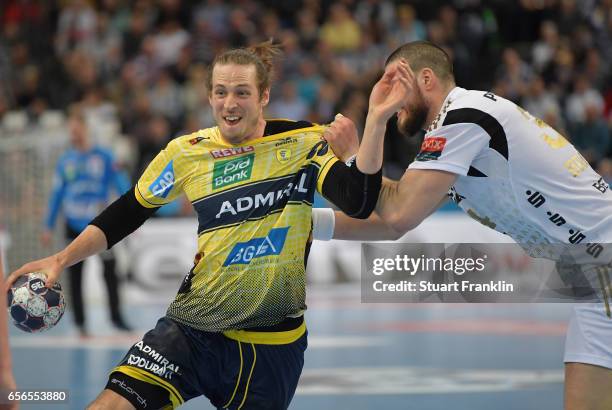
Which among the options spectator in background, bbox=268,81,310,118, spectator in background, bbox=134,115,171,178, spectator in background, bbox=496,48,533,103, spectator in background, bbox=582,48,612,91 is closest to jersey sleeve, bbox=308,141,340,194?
spectator in background, bbox=134,115,171,178

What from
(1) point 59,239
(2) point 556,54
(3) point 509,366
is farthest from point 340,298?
(2) point 556,54

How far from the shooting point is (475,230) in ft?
48.4

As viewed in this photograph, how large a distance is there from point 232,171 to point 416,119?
3.16 feet

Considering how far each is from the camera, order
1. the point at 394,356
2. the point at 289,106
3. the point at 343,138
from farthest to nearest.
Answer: the point at 289,106
the point at 394,356
the point at 343,138

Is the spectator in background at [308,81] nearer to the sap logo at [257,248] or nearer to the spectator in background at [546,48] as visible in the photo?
the spectator in background at [546,48]

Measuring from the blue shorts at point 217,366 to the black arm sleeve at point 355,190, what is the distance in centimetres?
74

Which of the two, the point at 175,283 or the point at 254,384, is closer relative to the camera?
the point at 254,384

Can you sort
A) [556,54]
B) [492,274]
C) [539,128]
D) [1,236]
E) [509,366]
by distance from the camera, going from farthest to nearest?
1. [556,54]
2. [1,236]
3. [509,366]
4. [492,274]
5. [539,128]

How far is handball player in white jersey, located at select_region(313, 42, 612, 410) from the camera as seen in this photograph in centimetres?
447

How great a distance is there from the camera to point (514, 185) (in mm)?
4562

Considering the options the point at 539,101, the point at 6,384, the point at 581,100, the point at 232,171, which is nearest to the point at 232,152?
the point at 232,171

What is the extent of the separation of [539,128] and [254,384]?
185 cm

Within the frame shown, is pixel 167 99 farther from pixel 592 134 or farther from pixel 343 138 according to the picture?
pixel 343 138

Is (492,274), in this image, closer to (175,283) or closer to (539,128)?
(539,128)
